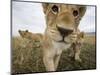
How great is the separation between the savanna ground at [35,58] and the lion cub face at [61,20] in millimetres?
211

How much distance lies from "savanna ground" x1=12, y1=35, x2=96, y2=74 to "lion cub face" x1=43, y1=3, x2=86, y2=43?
0.69 feet

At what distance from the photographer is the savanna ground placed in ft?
8.58

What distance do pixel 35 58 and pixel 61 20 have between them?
58cm

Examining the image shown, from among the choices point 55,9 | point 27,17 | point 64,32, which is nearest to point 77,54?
point 64,32

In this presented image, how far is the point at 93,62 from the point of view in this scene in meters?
3.00

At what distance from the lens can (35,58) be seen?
2705 millimetres

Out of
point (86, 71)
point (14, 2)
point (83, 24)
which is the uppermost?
point (14, 2)

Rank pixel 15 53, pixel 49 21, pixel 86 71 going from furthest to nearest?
pixel 86 71 < pixel 49 21 < pixel 15 53

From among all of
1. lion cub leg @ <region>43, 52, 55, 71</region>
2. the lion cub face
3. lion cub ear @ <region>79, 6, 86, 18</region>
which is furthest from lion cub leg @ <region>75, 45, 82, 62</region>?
lion cub ear @ <region>79, 6, 86, 18</region>

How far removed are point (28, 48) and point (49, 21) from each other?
43 centimetres

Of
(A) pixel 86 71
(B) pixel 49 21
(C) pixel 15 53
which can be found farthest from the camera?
(A) pixel 86 71

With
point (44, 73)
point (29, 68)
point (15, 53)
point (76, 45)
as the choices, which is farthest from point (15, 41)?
point (76, 45)

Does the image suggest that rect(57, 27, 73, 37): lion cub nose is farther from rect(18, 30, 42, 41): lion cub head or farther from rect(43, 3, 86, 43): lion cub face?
rect(18, 30, 42, 41): lion cub head

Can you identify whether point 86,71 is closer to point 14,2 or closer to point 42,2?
point 42,2
